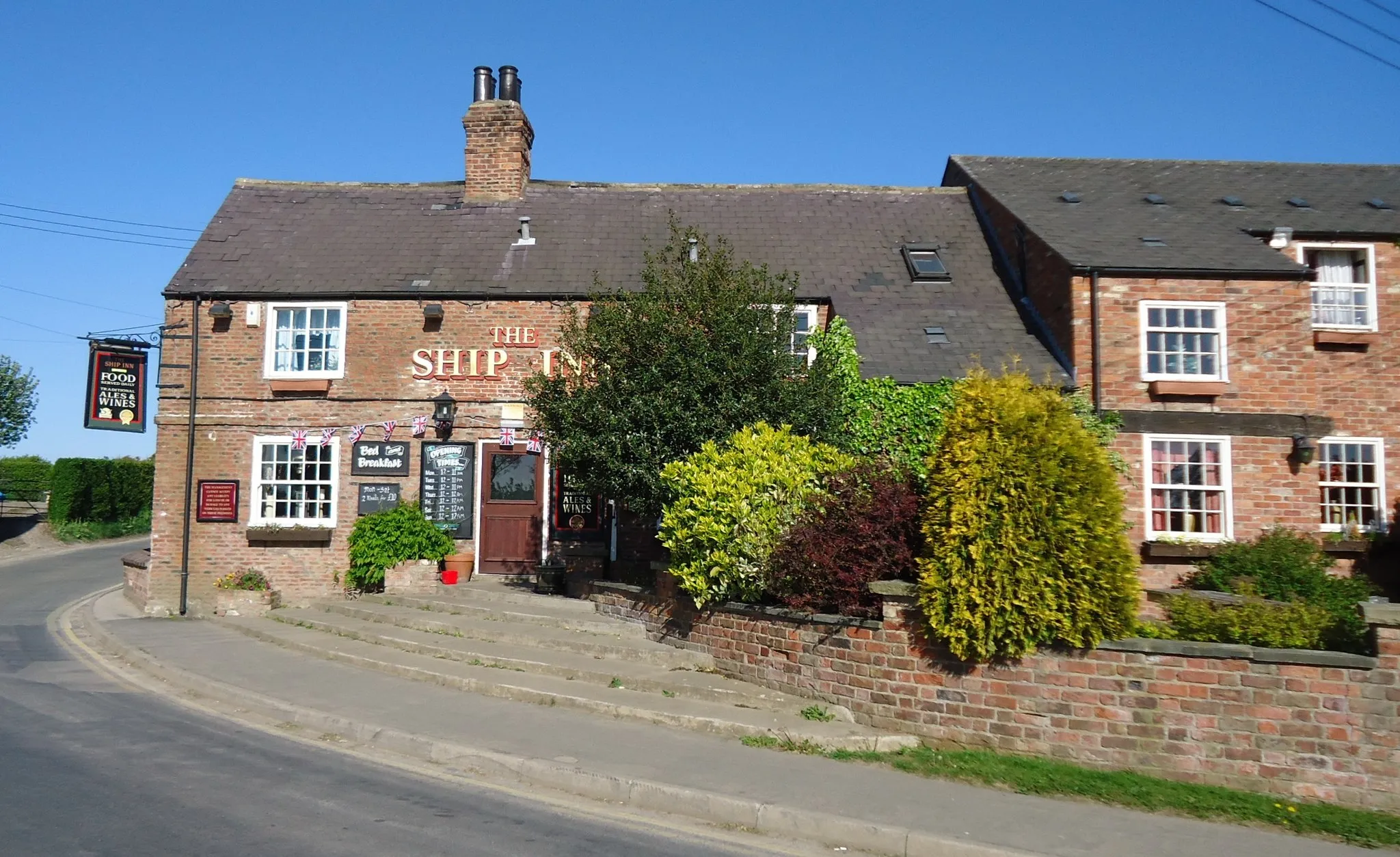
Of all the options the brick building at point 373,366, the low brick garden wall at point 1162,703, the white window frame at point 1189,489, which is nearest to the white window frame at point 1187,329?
the white window frame at point 1189,489

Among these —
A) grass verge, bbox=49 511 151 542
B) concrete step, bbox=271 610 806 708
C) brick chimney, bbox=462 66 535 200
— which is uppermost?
brick chimney, bbox=462 66 535 200

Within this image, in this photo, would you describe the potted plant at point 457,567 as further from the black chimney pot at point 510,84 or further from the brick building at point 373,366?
the black chimney pot at point 510,84

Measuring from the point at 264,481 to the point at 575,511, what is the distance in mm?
5410

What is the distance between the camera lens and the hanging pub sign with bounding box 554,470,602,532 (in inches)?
636

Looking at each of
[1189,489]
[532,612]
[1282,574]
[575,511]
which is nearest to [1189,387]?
[1189,489]

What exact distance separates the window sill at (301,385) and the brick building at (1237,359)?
40.1ft

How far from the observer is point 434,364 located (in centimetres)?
1639

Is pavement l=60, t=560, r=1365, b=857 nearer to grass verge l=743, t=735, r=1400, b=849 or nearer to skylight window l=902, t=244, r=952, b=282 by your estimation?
grass verge l=743, t=735, r=1400, b=849

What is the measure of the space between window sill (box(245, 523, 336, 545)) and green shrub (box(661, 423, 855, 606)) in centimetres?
754

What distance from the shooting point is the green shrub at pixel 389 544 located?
15258 millimetres

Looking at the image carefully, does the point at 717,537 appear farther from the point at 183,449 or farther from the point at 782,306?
the point at 183,449

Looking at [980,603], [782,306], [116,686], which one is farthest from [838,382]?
[116,686]

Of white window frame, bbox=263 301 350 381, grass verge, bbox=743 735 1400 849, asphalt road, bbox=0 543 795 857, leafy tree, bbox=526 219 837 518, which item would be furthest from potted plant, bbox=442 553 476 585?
grass verge, bbox=743 735 1400 849

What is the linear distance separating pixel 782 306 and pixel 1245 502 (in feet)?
24.7
